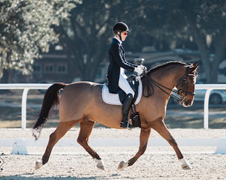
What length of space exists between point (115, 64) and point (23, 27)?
15.4 meters

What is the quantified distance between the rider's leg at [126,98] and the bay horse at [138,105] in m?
0.10

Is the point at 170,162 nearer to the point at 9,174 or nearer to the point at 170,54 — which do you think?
the point at 9,174

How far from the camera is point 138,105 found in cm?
727

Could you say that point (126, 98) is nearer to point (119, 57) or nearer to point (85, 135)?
point (119, 57)

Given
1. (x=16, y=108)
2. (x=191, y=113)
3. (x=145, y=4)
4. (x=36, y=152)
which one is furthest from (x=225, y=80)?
(x=36, y=152)

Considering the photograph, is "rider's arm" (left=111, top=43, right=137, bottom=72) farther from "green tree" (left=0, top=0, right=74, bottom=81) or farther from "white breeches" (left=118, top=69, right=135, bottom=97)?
"green tree" (left=0, top=0, right=74, bottom=81)

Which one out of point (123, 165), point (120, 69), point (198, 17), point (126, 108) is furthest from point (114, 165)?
point (198, 17)

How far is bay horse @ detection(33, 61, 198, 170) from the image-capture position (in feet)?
23.7

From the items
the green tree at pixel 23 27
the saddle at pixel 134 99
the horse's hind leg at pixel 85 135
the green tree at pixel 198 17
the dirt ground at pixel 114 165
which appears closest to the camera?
the dirt ground at pixel 114 165

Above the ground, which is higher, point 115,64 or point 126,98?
point 115,64

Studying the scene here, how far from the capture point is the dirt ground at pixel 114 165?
6957 millimetres

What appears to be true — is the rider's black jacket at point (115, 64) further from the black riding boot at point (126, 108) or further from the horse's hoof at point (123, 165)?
the horse's hoof at point (123, 165)

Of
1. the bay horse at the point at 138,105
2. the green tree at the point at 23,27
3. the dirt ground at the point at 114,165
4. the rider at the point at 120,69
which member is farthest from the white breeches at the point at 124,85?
the green tree at the point at 23,27

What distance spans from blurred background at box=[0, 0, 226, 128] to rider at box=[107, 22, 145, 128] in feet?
6.21
